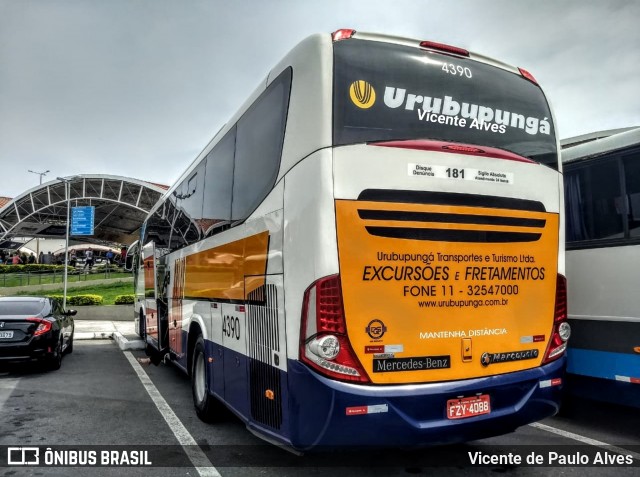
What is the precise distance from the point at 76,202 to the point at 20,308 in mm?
31641

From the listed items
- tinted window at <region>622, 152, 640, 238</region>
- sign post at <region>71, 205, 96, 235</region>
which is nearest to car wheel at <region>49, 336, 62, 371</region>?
tinted window at <region>622, 152, 640, 238</region>

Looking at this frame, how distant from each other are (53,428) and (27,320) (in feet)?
13.6

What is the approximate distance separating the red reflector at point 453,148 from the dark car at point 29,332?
8.25 metres

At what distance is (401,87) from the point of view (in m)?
4.21

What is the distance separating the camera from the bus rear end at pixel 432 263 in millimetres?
3684

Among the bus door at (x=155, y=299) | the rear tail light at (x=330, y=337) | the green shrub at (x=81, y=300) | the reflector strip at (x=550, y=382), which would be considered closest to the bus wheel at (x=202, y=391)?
the bus door at (x=155, y=299)

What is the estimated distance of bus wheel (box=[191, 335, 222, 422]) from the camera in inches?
242

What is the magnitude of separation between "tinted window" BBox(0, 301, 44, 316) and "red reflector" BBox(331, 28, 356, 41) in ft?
27.9

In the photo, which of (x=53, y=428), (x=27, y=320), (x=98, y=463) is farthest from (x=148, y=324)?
(x=98, y=463)

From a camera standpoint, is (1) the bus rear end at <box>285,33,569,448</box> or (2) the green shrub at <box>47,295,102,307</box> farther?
(2) the green shrub at <box>47,295,102,307</box>

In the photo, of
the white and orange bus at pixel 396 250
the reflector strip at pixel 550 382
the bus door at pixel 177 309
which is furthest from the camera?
the bus door at pixel 177 309

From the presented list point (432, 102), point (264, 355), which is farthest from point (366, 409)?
point (432, 102)

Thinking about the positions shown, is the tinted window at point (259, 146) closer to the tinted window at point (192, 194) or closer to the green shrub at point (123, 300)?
the tinted window at point (192, 194)

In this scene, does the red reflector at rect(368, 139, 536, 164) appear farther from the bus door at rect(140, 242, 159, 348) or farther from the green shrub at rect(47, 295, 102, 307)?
the green shrub at rect(47, 295, 102, 307)
